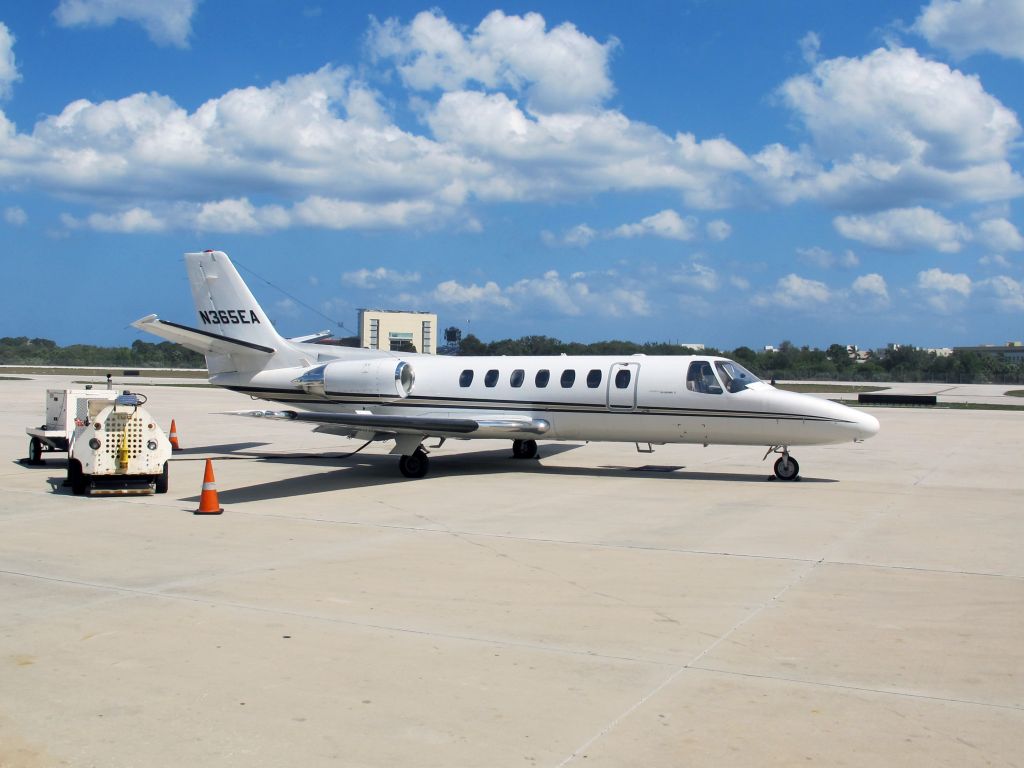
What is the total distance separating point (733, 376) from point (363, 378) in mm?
7573

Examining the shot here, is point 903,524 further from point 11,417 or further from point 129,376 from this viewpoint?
point 129,376

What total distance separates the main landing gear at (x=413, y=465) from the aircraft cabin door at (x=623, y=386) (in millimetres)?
3686

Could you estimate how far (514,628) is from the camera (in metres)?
7.51

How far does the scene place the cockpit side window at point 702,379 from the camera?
1700cm

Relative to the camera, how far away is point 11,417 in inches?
1206

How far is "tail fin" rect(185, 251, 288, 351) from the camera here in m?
21.0

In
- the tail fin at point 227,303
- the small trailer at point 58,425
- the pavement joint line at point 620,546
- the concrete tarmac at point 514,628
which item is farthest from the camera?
the tail fin at point 227,303

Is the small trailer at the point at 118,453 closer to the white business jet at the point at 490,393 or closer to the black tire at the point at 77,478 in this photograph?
the black tire at the point at 77,478

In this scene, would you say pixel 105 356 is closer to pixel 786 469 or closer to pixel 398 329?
pixel 398 329

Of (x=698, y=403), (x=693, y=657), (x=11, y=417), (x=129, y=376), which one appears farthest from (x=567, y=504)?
(x=129, y=376)

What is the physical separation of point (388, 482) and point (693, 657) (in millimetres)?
10923

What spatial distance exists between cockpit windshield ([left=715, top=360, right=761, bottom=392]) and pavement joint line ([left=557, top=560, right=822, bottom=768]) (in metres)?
7.63

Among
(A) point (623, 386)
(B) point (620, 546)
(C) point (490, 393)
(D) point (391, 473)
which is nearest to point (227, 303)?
(D) point (391, 473)

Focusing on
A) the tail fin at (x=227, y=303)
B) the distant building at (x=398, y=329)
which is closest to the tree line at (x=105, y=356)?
the distant building at (x=398, y=329)
